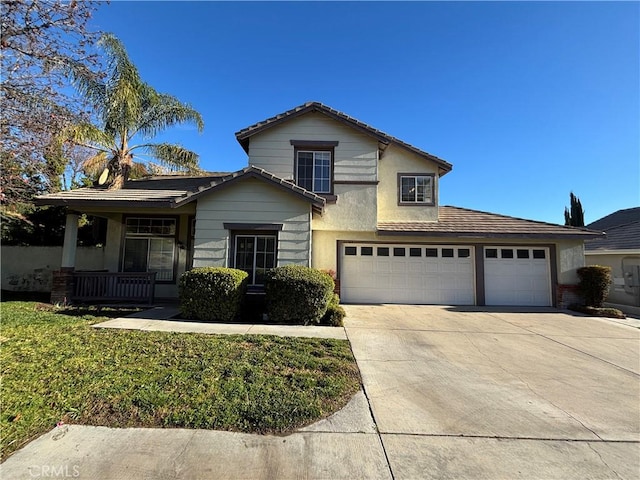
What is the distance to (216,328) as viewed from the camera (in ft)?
25.3

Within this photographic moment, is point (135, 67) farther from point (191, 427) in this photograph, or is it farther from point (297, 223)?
point (191, 427)

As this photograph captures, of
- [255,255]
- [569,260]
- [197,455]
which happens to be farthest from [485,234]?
[197,455]

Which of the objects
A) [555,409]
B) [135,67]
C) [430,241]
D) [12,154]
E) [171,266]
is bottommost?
[555,409]

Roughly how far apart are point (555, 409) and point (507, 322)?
5.83 meters

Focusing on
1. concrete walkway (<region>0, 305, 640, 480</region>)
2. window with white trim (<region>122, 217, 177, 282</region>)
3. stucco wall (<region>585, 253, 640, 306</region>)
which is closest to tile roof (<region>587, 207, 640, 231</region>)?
stucco wall (<region>585, 253, 640, 306</region>)

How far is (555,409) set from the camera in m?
4.14

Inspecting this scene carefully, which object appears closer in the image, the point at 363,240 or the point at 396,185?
the point at 363,240

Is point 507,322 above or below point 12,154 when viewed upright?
below

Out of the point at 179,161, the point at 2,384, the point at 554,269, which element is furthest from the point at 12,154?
the point at 554,269

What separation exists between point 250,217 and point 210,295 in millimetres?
2778

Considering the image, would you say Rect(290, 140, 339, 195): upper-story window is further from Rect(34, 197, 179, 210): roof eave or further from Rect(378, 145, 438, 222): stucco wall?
Rect(34, 197, 179, 210): roof eave

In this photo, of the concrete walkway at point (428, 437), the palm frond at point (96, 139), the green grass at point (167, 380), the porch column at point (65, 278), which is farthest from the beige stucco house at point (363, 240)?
the concrete walkway at point (428, 437)

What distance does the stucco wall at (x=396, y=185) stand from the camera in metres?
13.0

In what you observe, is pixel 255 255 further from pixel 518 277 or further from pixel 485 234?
pixel 518 277
